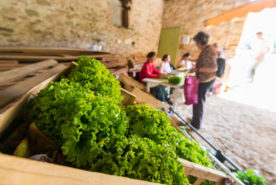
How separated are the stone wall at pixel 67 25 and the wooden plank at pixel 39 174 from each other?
465cm

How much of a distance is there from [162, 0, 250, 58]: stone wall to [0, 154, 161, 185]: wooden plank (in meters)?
9.07

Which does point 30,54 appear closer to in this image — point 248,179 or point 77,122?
point 77,122

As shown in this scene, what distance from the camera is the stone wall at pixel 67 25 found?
3512 millimetres

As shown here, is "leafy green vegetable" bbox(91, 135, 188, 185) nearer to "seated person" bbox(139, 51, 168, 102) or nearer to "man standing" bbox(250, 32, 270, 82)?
"seated person" bbox(139, 51, 168, 102)

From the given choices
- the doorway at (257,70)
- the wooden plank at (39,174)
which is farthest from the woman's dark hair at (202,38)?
the doorway at (257,70)

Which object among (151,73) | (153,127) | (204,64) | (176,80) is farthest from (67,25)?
(153,127)

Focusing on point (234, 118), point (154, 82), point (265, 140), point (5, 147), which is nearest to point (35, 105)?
point (5, 147)

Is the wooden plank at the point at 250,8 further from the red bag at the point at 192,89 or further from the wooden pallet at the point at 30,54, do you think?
the wooden pallet at the point at 30,54

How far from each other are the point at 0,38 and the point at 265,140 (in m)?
7.69

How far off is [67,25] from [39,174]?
546cm

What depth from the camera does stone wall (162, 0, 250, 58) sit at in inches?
280

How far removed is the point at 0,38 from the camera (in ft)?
10.9

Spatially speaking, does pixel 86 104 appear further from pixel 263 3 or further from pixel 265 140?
pixel 263 3

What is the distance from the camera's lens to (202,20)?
8.19m
